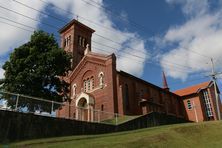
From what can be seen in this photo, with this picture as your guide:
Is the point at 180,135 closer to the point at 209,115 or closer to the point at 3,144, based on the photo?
the point at 3,144

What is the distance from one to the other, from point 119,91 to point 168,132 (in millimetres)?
15783

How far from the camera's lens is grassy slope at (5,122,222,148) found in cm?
1579

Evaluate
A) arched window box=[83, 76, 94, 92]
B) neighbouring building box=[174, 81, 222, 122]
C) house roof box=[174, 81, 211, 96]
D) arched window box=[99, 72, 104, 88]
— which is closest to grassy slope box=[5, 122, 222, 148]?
arched window box=[99, 72, 104, 88]

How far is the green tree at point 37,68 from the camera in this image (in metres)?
26.8

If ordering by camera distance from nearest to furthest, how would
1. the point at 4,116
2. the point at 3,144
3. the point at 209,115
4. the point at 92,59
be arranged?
the point at 3,144, the point at 4,116, the point at 92,59, the point at 209,115

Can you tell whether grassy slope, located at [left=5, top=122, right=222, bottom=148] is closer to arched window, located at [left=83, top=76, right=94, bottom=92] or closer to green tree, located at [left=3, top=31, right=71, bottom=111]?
green tree, located at [left=3, top=31, right=71, bottom=111]

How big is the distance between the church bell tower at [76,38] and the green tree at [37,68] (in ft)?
74.8

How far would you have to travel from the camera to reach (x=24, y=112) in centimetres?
1811

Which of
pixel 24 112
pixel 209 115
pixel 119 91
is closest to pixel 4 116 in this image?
pixel 24 112

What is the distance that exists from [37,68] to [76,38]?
28.7 m

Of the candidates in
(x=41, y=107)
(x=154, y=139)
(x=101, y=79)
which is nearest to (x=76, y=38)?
(x=101, y=79)

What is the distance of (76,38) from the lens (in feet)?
181

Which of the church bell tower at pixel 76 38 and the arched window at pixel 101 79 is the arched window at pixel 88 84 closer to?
the arched window at pixel 101 79

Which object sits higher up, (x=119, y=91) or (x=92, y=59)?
(x=92, y=59)
